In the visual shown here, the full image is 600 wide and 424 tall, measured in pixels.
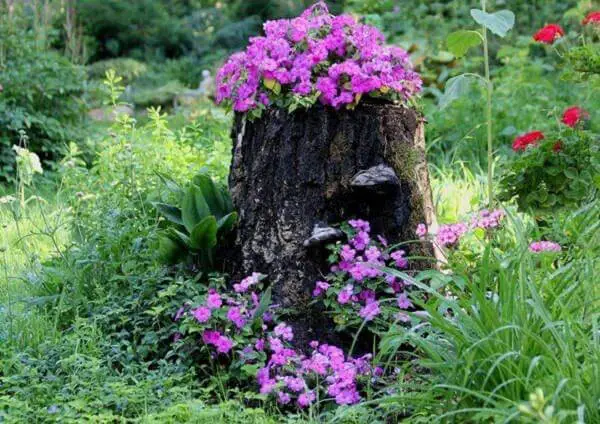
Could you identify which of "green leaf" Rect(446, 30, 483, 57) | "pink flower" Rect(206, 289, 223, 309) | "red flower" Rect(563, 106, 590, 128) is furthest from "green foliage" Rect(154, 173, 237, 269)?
"red flower" Rect(563, 106, 590, 128)

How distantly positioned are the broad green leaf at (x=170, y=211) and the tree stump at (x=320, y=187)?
469mm

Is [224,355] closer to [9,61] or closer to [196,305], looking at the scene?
[196,305]

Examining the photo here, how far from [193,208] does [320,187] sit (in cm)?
61

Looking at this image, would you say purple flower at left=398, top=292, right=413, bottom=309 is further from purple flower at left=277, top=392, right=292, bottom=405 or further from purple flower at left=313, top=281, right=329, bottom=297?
purple flower at left=277, top=392, right=292, bottom=405

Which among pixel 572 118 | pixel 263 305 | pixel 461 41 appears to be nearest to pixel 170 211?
pixel 263 305

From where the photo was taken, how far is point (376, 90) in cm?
404

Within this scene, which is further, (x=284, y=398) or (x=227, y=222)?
(x=227, y=222)

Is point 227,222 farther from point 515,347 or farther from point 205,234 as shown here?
point 515,347

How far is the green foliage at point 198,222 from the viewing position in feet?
13.6

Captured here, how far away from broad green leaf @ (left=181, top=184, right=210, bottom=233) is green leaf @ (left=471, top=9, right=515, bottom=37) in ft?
4.53

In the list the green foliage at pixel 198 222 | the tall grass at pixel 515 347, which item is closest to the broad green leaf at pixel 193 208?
the green foliage at pixel 198 222

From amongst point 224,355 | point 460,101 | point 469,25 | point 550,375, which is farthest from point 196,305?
point 469,25

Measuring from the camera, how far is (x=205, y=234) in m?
4.12

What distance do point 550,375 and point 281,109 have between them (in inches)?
66.7
